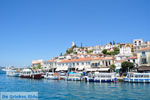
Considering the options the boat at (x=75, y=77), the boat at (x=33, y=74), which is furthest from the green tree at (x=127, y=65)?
the boat at (x=33, y=74)

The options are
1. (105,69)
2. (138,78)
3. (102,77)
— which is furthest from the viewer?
(105,69)

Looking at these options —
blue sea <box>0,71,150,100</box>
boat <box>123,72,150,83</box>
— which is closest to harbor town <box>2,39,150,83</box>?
boat <box>123,72,150,83</box>

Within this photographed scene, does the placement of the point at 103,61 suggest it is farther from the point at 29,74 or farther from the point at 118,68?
the point at 29,74

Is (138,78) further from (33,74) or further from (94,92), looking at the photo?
(33,74)

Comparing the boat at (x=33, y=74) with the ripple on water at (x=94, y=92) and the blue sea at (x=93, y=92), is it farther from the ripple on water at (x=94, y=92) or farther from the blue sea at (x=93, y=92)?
the ripple on water at (x=94, y=92)

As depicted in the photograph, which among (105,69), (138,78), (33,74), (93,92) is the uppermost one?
(105,69)

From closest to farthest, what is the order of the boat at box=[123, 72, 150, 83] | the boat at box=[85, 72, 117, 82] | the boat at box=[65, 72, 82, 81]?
the boat at box=[123, 72, 150, 83] → the boat at box=[85, 72, 117, 82] → the boat at box=[65, 72, 82, 81]

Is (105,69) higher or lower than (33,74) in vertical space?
higher

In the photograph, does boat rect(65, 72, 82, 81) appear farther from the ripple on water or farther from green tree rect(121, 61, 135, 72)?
the ripple on water

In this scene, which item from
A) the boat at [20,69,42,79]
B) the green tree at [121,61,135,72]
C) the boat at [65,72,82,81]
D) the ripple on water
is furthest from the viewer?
the boat at [20,69,42,79]

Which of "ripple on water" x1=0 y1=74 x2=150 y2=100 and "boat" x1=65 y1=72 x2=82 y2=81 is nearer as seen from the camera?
"ripple on water" x1=0 y1=74 x2=150 y2=100

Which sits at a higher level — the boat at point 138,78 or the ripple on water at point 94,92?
the boat at point 138,78

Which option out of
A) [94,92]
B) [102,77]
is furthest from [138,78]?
[94,92]

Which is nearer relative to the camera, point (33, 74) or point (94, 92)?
point (94, 92)
